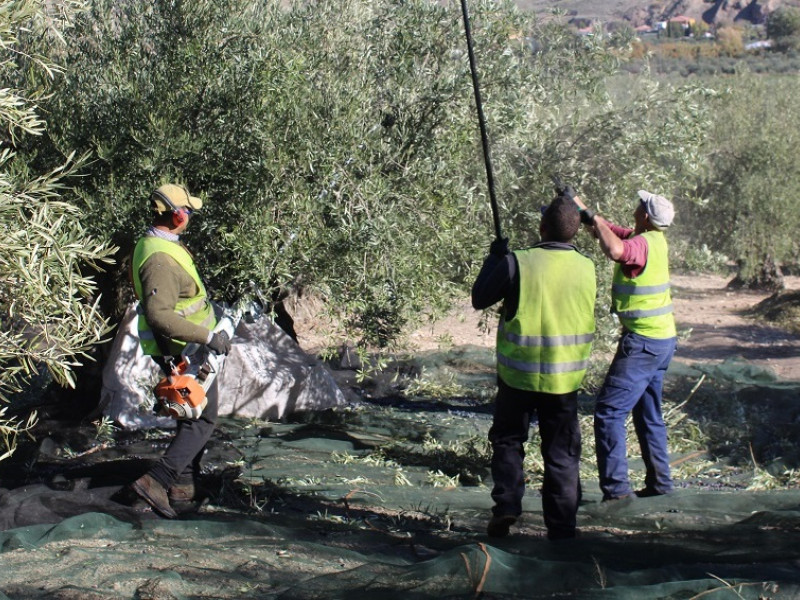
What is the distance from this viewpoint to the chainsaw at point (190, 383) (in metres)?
4.96

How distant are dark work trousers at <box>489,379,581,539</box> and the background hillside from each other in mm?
89254

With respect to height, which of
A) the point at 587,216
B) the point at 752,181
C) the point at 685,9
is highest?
the point at 685,9

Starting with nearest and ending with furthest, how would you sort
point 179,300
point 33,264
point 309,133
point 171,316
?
point 33,264, point 171,316, point 179,300, point 309,133

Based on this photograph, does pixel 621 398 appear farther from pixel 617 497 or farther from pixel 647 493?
pixel 647 493

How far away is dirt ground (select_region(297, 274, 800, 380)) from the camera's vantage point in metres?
13.4

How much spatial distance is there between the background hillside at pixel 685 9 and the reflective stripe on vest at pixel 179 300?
89.1 meters

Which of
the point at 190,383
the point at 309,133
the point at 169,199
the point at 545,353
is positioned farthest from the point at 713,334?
the point at 169,199

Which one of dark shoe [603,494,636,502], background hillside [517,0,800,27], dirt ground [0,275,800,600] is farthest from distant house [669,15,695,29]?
dirt ground [0,275,800,600]

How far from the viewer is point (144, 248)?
496cm

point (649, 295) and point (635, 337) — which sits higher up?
point (649, 295)

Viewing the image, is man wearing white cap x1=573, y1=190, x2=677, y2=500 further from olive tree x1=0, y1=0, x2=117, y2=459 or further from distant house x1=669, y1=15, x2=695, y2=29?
distant house x1=669, y1=15, x2=695, y2=29

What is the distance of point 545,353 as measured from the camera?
15.0 feet

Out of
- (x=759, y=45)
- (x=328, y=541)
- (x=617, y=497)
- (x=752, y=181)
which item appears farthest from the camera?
(x=759, y=45)

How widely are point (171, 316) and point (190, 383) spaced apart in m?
0.39
